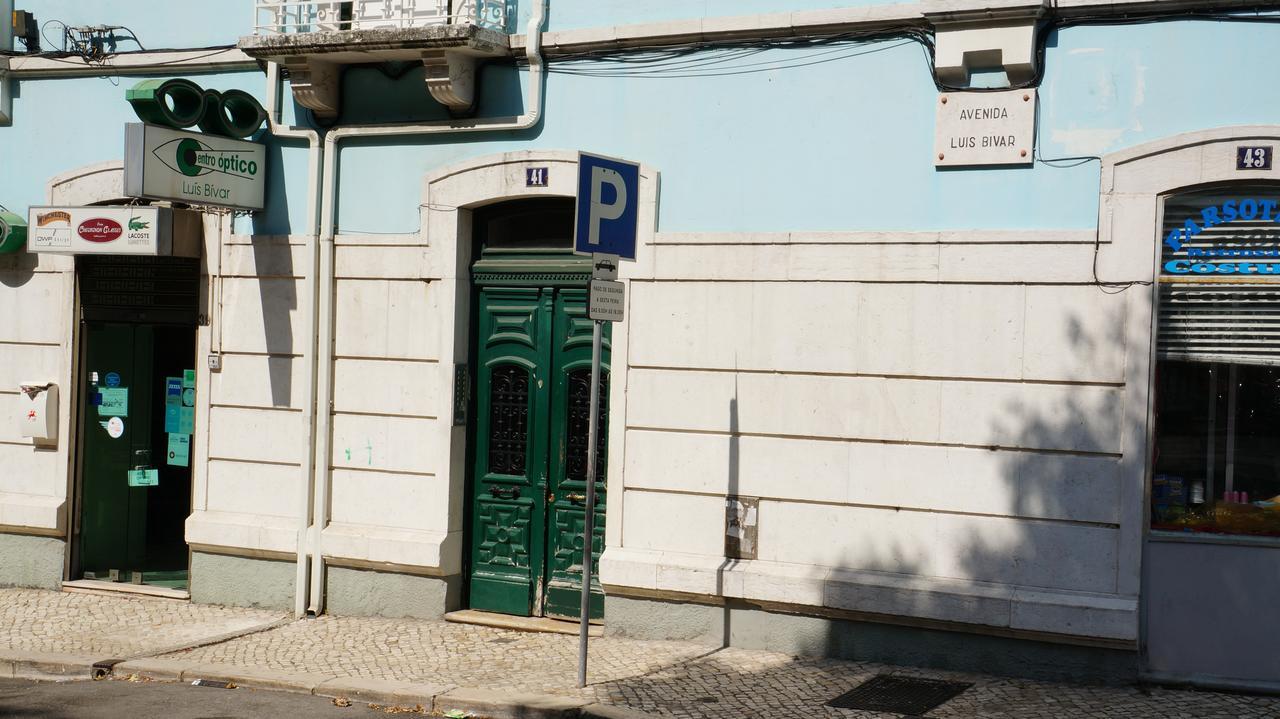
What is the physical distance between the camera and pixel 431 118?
10.9m

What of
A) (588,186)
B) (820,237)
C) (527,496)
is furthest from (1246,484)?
(527,496)

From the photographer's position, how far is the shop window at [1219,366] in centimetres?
849

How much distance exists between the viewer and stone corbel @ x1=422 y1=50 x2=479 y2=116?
10.4 metres

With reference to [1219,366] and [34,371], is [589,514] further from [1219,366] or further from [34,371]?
[34,371]

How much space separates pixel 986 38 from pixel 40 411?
8.89m

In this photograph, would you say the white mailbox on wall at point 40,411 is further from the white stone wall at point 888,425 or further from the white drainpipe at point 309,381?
the white stone wall at point 888,425

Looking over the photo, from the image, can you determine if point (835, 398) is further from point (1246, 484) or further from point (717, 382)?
point (1246, 484)

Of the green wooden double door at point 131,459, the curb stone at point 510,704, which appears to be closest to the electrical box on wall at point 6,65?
the green wooden double door at point 131,459

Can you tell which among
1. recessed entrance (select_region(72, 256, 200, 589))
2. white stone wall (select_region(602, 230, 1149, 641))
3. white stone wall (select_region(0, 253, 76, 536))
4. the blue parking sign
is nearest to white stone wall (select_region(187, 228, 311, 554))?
recessed entrance (select_region(72, 256, 200, 589))

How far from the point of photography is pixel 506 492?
10812mm

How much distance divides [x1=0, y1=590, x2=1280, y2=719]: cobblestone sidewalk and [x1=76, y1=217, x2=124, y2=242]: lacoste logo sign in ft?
10.5

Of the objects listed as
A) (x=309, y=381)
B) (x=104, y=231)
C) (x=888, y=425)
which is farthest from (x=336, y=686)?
(x=104, y=231)

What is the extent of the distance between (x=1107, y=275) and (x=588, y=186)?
11.3 feet

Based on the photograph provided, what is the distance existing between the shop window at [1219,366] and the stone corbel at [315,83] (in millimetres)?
6665
